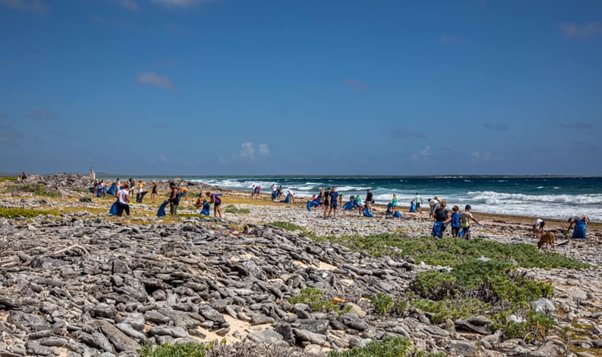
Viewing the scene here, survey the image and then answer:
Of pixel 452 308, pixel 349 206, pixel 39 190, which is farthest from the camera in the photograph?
pixel 349 206

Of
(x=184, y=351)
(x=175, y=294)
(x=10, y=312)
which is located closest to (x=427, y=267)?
(x=175, y=294)

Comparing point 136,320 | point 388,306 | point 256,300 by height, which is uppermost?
point 136,320

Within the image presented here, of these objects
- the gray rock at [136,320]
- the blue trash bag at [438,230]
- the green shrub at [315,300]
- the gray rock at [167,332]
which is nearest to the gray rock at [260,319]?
the green shrub at [315,300]

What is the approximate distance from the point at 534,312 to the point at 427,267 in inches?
231

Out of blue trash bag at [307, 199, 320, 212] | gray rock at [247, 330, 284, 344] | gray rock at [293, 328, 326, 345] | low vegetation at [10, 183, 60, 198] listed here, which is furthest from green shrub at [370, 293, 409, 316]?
low vegetation at [10, 183, 60, 198]

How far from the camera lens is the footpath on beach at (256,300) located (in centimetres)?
748

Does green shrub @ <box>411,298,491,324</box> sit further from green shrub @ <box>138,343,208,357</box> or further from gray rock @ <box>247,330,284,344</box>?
green shrub @ <box>138,343,208,357</box>

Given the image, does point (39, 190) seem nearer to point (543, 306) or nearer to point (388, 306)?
point (388, 306)

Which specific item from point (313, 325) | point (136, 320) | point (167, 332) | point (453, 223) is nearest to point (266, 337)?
point (313, 325)

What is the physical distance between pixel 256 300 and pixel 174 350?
3298mm

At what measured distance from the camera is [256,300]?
10008mm

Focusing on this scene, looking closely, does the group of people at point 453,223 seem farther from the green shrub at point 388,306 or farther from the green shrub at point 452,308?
the green shrub at point 388,306

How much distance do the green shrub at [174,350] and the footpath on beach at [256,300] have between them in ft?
0.14

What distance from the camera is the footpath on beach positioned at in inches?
294
